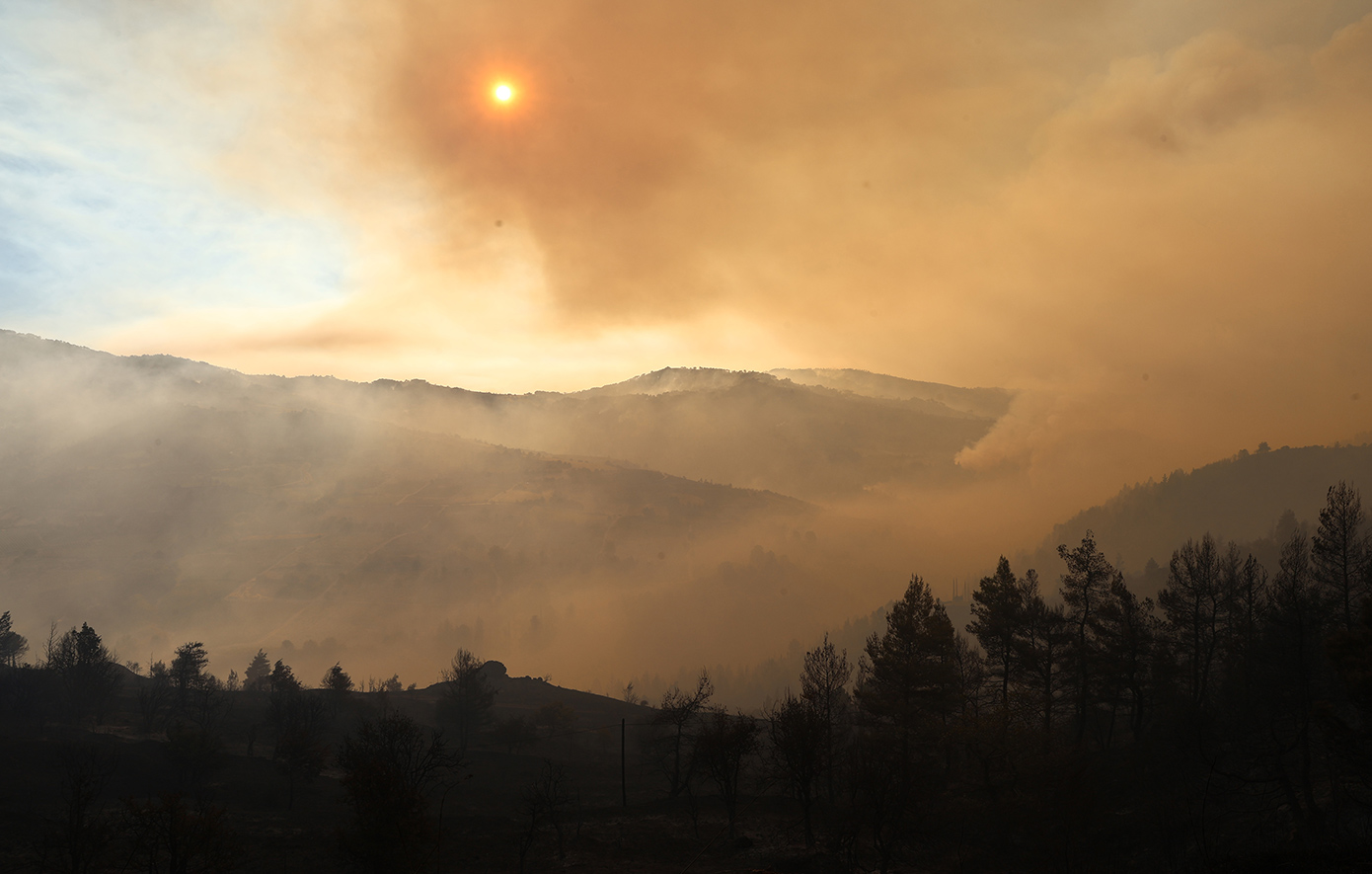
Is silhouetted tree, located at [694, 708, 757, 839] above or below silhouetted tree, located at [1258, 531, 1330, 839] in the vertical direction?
below

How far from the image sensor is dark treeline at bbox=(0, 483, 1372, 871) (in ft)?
135

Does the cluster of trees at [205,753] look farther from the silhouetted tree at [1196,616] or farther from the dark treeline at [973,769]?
the silhouetted tree at [1196,616]

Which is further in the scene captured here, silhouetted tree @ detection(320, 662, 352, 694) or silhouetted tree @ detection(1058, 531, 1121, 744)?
silhouetted tree @ detection(320, 662, 352, 694)

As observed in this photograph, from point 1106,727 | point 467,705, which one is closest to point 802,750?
point 1106,727

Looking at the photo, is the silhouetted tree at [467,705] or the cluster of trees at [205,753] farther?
the silhouetted tree at [467,705]

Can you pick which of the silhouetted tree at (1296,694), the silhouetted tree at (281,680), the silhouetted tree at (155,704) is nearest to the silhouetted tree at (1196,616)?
the silhouetted tree at (1296,694)

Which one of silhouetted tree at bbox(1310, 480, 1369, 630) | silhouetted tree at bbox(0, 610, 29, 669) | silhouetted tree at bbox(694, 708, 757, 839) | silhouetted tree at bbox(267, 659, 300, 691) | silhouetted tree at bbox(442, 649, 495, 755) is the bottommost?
silhouetted tree at bbox(442, 649, 495, 755)

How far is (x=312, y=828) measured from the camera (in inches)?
2618

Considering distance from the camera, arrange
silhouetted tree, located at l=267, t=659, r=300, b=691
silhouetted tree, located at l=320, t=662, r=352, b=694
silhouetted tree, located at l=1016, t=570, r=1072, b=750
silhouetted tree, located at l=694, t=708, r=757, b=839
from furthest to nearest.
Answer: silhouetted tree, located at l=320, t=662, r=352, b=694 < silhouetted tree, located at l=267, t=659, r=300, b=691 < silhouetted tree, located at l=1016, t=570, r=1072, b=750 < silhouetted tree, located at l=694, t=708, r=757, b=839

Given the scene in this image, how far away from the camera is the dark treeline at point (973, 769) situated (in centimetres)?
4109

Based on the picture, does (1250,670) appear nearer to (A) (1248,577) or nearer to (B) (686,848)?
(A) (1248,577)

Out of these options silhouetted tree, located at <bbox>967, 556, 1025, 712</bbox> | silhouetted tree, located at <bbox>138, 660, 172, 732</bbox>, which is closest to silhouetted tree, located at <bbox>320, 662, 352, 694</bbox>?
silhouetted tree, located at <bbox>138, 660, 172, 732</bbox>

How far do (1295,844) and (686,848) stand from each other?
3862 centimetres

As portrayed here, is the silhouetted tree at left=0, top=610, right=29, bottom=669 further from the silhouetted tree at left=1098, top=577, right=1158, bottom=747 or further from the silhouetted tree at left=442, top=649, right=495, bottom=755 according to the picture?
the silhouetted tree at left=1098, top=577, right=1158, bottom=747
